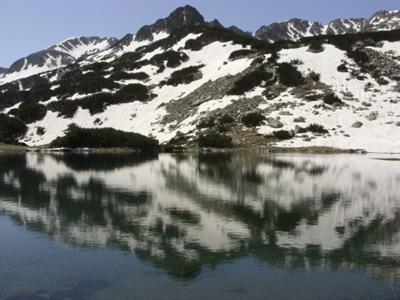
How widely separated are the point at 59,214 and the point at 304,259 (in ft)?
51.1

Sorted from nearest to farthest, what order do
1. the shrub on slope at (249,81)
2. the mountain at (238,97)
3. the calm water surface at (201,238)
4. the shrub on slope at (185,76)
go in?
the calm water surface at (201,238), the mountain at (238,97), the shrub on slope at (249,81), the shrub on slope at (185,76)

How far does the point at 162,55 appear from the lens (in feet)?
499

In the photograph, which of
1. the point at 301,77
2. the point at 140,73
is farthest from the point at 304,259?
the point at 140,73

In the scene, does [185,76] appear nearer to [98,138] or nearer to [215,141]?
[98,138]

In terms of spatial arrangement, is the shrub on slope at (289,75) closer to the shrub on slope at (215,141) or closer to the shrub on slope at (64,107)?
the shrub on slope at (215,141)

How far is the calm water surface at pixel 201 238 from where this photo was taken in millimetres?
16406

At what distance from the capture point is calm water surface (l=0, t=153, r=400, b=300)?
16406 millimetres

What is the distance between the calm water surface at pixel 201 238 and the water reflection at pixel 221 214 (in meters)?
0.07

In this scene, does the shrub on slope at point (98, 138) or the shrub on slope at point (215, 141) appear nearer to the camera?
the shrub on slope at point (215, 141)

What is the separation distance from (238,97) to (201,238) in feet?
283

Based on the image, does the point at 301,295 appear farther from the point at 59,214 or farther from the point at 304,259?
the point at 59,214

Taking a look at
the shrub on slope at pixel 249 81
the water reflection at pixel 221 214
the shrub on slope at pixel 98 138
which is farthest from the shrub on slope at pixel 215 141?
the water reflection at pixel 221 214

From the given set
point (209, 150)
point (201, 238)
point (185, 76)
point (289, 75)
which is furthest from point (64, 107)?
point (201, 238)

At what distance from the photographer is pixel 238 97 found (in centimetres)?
10750
